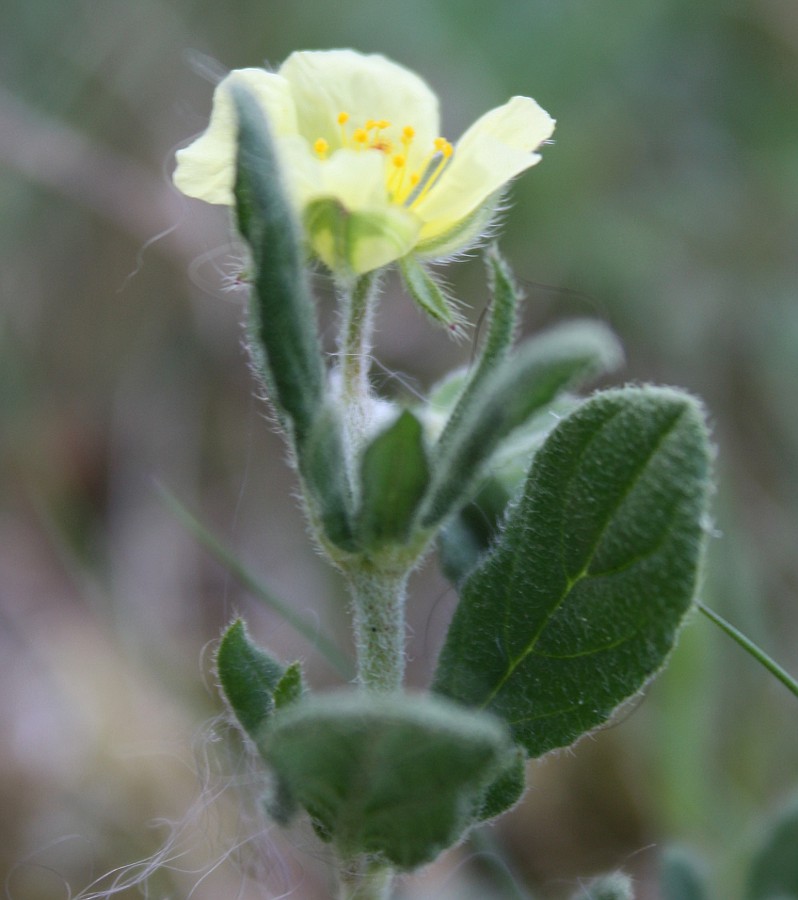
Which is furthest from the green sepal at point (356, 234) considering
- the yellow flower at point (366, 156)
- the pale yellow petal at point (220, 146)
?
the pale yellow petal at point (220, 146)

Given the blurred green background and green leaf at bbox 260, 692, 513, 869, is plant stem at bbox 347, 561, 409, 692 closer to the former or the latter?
green leaf at bbox 260, 692, 513, 869

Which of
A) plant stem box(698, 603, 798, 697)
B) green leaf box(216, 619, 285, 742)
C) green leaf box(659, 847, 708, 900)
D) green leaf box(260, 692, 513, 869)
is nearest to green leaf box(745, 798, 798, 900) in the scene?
green leaf box(659, 847, 708, 900)

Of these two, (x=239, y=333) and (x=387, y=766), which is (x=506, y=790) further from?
(x=239, y=333)

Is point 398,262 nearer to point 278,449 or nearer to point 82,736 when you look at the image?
point 82,736

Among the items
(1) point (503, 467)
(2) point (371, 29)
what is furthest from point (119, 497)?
(1) point (503, 467)

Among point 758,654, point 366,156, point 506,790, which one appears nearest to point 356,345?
point 366,156

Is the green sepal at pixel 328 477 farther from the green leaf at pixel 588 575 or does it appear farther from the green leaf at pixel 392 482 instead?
the green leaf at pixel 588 575
